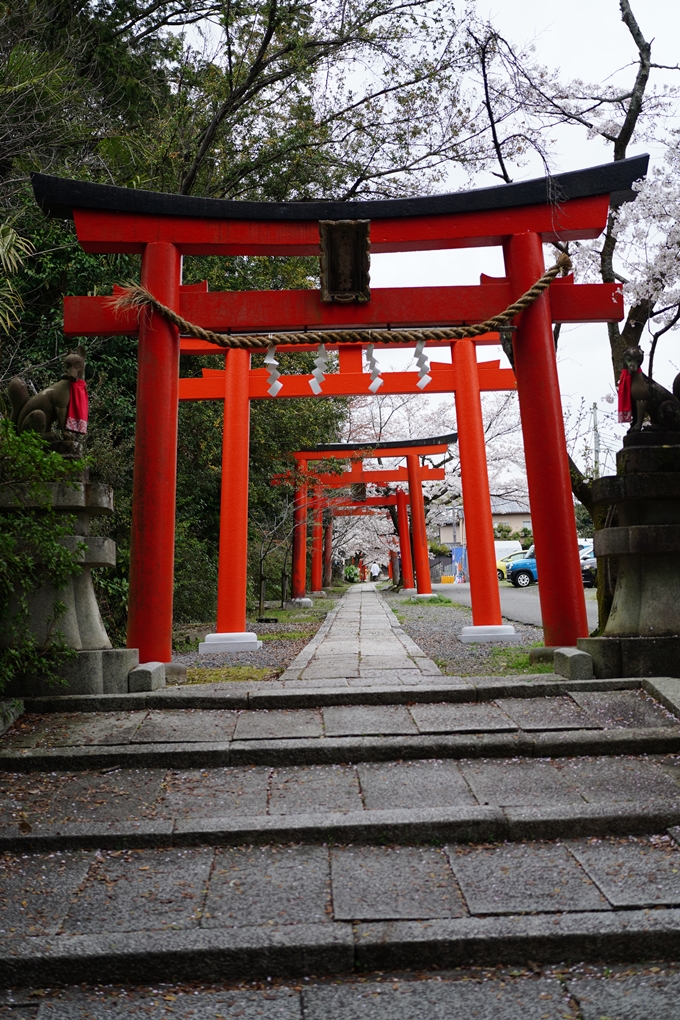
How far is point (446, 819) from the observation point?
129 inches

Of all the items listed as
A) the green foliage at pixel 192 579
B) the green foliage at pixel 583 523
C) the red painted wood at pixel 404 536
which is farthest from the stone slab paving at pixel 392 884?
the green foliage at pixel 583 523

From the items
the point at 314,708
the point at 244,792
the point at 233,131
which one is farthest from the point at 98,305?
the point at 233,131

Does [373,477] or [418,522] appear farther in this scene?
[373,477]

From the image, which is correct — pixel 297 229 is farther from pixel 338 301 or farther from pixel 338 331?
pixel 338 331

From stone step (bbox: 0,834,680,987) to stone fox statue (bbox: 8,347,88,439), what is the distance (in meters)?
2.90

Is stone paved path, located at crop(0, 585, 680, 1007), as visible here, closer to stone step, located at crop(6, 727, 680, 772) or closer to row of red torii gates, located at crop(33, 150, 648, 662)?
stone step, located at crop(6, 727, 680, 772)

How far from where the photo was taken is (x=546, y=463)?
6.23 metres

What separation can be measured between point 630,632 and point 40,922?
383 cm

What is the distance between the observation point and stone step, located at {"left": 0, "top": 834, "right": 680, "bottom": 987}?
2523 millimetres

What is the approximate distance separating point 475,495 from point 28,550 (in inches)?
226

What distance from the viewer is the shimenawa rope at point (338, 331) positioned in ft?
20.1

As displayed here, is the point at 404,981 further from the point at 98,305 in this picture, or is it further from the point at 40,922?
the point at 98,305

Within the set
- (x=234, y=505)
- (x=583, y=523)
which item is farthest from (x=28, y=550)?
(x=583, y=523)

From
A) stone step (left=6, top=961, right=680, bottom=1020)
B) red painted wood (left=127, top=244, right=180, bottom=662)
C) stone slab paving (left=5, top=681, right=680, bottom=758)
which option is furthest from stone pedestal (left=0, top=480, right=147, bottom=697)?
stone step (left=6, top=961, right=680, bottom=1020)
